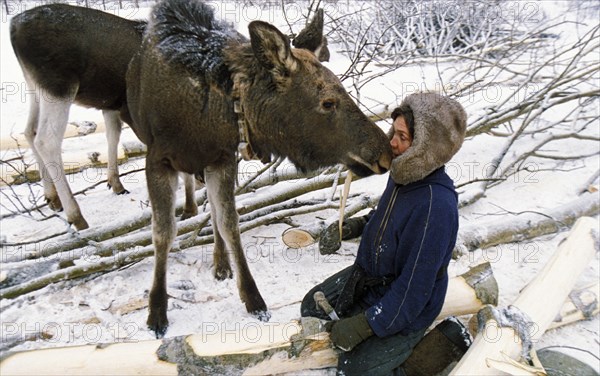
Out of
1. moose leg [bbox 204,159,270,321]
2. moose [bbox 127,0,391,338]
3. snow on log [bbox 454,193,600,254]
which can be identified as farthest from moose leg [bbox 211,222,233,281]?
snow on log [bbox 454,193,600,254]

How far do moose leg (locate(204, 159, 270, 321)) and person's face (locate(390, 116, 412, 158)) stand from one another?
128cm

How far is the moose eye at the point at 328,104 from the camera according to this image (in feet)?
8.73

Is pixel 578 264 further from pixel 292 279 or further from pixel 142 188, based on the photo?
pixel 142 188

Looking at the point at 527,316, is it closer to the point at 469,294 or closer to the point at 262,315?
the point at 469,294

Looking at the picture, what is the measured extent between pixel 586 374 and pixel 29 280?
13.2ft

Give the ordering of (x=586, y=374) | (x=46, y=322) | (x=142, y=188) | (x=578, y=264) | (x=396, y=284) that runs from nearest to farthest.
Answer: (x=396, y=284), (x=586, y=374), (x=46, y=322), (x=578, y=264), (x=142, y=188)

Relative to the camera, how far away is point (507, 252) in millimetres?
4027

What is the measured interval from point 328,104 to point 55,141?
2860 mm

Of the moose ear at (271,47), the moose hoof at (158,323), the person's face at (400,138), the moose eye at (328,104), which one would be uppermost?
the moose ear at (271,47)

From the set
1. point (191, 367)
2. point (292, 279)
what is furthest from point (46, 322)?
point (292, 279)

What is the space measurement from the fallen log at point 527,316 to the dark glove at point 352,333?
53 cm

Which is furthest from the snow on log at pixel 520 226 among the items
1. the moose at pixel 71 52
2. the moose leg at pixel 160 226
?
the moose at pixel 71 52

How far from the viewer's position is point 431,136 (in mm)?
2229

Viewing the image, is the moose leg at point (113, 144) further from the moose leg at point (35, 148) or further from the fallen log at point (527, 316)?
the fallen log at point (527, 316)
